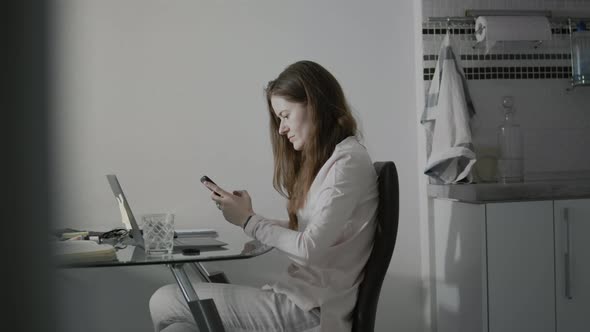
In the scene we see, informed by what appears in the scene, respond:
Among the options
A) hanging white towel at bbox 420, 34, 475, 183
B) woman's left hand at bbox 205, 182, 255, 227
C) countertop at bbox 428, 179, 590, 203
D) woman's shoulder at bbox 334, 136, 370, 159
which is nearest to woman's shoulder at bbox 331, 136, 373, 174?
woman's shoulder at bbox 334, 136, 370, 159

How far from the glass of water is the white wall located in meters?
1.15

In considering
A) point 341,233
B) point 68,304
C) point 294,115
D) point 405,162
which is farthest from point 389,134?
point 68,304

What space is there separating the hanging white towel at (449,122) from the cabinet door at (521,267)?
31cm

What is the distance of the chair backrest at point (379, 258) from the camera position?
1.56m

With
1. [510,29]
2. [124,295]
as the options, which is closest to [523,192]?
[510,29]

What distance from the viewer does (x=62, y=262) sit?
16 centimetres

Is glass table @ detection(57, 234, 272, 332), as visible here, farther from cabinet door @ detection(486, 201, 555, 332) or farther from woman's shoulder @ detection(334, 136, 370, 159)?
cabinet door @ detection(486, 201, 555, 332)

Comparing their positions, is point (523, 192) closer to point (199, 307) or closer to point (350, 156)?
point (350, 156)

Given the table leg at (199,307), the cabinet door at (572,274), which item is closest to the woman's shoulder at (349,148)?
the table leg at (199,307)

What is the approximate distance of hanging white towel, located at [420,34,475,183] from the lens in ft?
8.46

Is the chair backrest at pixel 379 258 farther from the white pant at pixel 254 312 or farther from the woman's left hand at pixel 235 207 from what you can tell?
the woman's left hand at pixel 235 207

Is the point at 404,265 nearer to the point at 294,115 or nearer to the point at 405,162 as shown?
the point at 405,162

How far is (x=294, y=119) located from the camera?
1.85 meters

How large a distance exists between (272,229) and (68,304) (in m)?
1.49
